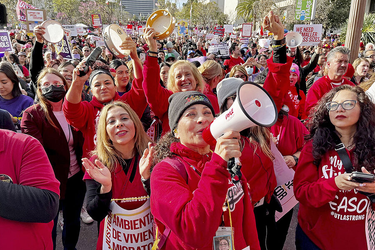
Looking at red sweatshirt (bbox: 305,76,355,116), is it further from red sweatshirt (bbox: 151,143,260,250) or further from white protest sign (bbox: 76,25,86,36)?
white protest sign (bbox: 76,25,86,36)

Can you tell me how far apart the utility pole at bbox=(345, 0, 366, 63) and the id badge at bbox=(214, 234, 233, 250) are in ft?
24.0

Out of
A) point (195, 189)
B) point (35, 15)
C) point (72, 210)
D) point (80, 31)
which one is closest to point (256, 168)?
point (195, 189)

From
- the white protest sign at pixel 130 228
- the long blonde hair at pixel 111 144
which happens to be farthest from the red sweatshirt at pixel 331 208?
the long blonde hair at pixel 111 144

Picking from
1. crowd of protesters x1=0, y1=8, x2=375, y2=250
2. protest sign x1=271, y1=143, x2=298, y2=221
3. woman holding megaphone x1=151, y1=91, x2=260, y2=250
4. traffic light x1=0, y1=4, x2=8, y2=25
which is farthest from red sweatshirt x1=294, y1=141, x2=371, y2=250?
traffic light x1=0, y1=4, x2=8, y2=25

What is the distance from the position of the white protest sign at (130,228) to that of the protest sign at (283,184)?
4.22ft

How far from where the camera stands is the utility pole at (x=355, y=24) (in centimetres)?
656

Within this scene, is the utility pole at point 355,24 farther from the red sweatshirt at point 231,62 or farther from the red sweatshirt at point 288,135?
the red sweatshirt at point 288,135

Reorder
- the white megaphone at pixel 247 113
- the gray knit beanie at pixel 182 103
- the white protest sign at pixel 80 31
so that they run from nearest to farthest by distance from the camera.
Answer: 1. the white megaphone at pixel 247 113
2. the gray knit beanie at pixel 182 103
3. the white protest sign at pixel 80 31

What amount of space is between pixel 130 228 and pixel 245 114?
4.08 ft

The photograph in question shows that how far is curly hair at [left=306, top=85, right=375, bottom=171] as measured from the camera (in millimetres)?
1896

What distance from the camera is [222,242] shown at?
4.76ft

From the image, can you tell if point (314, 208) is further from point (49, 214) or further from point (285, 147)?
point (49, 214)

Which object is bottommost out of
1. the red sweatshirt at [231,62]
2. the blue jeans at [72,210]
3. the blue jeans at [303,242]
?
the blue jeans at [72,210]

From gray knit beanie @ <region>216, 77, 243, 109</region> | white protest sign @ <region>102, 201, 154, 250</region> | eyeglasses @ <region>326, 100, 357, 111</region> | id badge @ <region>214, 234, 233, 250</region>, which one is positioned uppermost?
gray knit beanie @ <region>216, 77, 243, 109</region>
